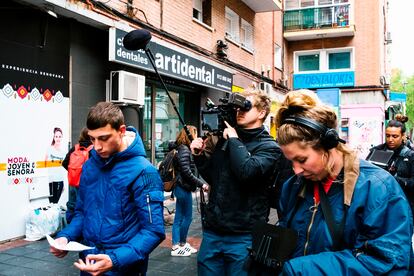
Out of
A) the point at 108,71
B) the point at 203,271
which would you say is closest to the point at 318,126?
the point at 203,271

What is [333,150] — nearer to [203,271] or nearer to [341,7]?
[203,271]

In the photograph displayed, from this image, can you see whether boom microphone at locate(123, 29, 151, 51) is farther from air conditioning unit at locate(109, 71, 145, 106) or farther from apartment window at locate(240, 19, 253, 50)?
apartment window at locate(240, 19, 253, 50)

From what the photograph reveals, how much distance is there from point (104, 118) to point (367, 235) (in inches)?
59.9

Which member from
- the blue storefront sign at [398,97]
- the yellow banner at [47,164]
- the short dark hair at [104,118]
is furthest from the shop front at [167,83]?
the blue storefront sign at [398,97]

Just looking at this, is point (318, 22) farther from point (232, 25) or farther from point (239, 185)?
point (239, 185)

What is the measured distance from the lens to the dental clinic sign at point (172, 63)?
790 centimetres

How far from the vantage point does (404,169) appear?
512 centimetres

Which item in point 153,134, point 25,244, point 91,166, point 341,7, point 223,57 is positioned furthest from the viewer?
point 341,7

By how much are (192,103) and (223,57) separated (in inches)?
79.2

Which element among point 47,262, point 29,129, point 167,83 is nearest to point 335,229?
point 47,262

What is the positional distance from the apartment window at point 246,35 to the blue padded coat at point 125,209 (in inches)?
552

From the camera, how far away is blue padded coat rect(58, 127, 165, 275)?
2.33 m

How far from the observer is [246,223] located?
2820 mm

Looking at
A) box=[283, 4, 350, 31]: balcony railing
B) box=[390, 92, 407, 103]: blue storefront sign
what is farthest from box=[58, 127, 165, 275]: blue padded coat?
box=[390, 92, 407, 103]: blue storefront sign
